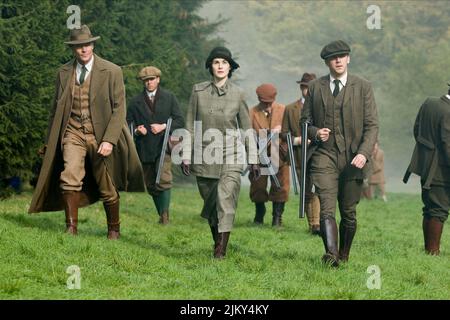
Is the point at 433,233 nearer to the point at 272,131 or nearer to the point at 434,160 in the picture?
the point at 434,160

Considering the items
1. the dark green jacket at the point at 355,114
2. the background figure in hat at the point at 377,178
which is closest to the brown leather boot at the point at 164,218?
the dark green jacket at the point at 355,114

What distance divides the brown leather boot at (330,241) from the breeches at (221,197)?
1002mm

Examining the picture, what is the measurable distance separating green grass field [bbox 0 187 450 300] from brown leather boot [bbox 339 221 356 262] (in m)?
0.12

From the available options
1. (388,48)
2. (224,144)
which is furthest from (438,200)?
(388,48)

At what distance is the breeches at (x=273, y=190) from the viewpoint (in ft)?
50.6

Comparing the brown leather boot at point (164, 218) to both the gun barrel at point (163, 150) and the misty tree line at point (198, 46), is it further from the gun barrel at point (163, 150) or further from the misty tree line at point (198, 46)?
the misty tree line at point (198, 46)

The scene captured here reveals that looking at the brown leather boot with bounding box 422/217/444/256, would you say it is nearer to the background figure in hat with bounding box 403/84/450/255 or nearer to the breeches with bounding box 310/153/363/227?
the background figure in hat with bounding box 403/84/450/255

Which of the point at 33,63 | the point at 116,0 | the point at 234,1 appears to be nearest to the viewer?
the point at 33,63

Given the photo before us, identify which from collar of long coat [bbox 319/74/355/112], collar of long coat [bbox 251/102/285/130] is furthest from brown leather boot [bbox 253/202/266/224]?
collar of long coat [bbox 319/74/355/112]

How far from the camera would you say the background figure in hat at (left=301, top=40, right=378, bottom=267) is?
995 cm

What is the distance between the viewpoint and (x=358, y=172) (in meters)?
10.1

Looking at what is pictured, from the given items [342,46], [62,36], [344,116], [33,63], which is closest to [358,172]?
[344,116]
